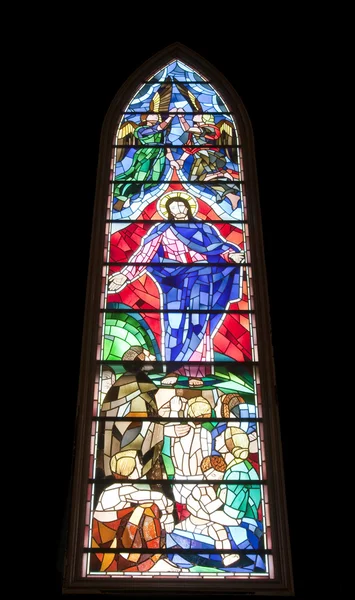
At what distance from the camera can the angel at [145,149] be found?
5.55 meters

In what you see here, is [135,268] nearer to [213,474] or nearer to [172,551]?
[213,474]

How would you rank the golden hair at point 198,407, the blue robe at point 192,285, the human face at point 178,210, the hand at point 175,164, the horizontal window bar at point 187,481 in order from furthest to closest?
the hand at point 175,164 → the human face at point 178,210 → the blue robe at point 192,285 → the golden hair at point 198,407 → the horizontal window bar at point 187,481

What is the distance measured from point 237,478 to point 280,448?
0.86ft

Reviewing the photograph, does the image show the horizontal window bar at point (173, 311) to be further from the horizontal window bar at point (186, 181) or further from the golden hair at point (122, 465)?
the horizontal window bar at point (186, 181)

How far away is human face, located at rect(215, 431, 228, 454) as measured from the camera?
4355 millimetres

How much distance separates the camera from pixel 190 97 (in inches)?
244

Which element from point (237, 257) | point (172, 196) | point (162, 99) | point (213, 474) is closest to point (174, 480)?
point (213, 474)

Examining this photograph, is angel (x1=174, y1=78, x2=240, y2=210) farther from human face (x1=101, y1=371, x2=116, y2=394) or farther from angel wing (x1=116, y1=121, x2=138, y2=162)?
human face (x1=101, y1=371, x2=116, y2=394)

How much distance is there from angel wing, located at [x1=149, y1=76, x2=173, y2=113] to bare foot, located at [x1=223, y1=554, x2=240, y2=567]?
3297mm

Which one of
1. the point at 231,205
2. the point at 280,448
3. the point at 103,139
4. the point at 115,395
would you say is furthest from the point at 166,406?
the point at 103,139

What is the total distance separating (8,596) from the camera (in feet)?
12.6

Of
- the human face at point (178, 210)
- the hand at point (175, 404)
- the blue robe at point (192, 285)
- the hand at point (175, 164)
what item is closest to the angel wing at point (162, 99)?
the hand at point (175, 164)

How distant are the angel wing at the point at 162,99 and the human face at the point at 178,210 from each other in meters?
1.00

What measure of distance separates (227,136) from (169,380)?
208 cm
